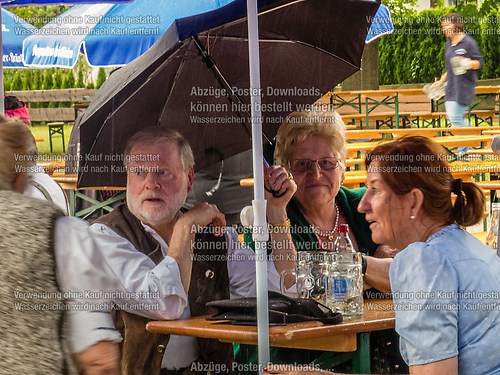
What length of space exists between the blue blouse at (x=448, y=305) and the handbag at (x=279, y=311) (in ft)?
2.47

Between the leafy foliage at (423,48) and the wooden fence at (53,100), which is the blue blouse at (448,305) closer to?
the leafy foliage at (423,48)

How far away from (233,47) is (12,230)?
226 cm

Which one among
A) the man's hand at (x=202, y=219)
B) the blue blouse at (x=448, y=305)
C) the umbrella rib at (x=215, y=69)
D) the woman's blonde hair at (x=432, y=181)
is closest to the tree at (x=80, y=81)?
the umbrella rib at (x=215, y=69)

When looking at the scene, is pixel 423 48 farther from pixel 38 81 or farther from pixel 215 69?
pixel 38 81

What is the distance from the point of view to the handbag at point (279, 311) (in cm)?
354

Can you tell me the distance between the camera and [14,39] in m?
12.8

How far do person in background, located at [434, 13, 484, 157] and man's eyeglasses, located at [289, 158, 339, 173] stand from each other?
2.43 meters

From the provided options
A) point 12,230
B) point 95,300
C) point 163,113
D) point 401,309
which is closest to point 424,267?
point 401,309

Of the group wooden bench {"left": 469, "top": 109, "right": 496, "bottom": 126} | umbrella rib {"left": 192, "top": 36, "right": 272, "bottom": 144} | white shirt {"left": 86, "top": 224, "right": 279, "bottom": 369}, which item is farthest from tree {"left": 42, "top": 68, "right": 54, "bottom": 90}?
white shirt {"left": 86, "top": 224, "right": 279, "bottom": 369}

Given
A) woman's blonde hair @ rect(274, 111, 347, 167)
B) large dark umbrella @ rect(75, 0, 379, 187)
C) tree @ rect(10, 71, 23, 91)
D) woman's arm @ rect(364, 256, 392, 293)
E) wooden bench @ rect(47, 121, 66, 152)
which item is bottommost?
woman's arm @ rect(364, 256, 392, 293)

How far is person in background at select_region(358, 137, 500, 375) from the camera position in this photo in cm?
270

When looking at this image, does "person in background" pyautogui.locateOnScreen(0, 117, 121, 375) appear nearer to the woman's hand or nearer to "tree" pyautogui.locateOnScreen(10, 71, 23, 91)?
the woman's hand

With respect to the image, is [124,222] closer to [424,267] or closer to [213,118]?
[213,118]

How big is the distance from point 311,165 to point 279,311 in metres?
0.92
